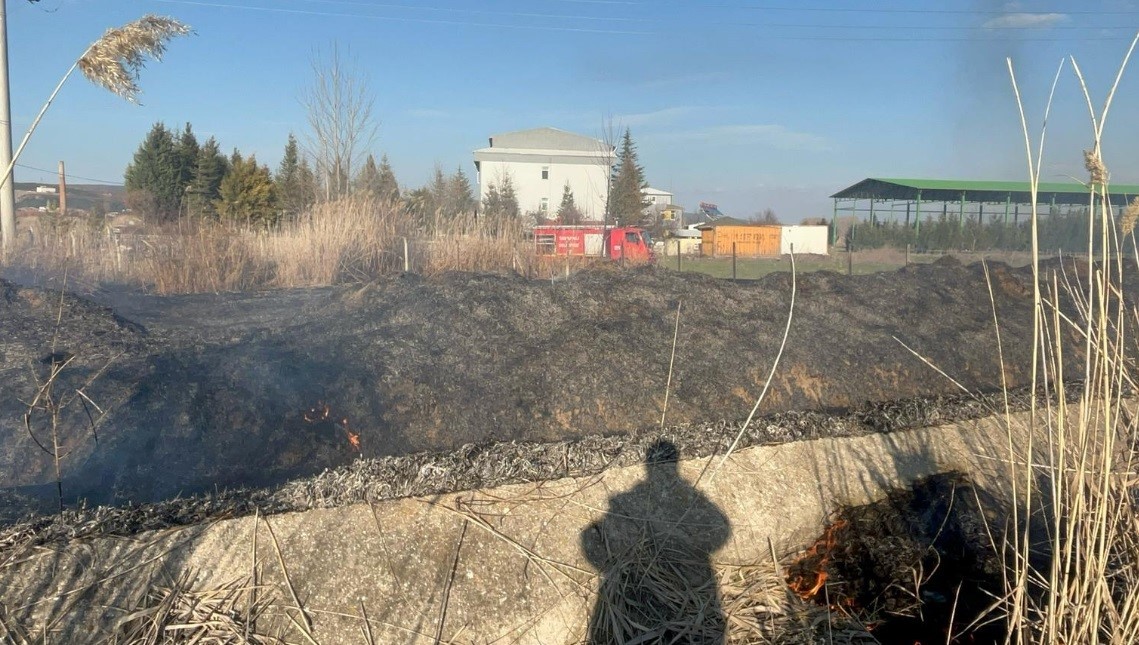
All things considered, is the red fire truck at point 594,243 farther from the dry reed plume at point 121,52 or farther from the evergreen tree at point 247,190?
the evergreen tree at point 247,190

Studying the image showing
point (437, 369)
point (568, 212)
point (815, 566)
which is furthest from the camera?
point (568, 212)

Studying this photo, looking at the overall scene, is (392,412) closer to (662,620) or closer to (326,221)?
(662,620)

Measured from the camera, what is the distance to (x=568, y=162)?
55250 mm

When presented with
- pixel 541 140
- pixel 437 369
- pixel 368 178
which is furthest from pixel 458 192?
pixel 437 369

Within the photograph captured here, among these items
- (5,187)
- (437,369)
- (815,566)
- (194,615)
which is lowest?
(815,566)

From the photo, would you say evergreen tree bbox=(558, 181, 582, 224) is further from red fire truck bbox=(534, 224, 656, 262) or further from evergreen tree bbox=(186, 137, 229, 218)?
evergreen tree bbox=(186, 137, 229, 218)

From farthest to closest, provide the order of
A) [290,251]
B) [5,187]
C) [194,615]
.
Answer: [290,251] < [5,187] < [194,615]

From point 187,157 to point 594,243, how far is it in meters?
17.9

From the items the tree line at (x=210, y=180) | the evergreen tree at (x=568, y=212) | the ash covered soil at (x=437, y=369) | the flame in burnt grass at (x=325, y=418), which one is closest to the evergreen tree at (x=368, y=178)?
the tree line at (x=210, y=180)

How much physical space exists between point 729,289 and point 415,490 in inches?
178

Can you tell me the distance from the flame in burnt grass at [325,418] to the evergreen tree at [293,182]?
1513 centimetres

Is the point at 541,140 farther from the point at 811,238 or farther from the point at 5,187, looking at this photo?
the point at 5,187

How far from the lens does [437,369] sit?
5594 millimetres

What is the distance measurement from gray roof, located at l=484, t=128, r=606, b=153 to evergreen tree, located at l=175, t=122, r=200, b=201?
3003 cm
